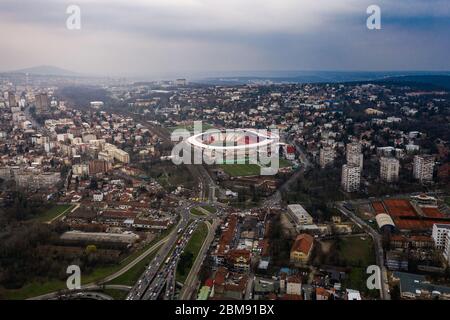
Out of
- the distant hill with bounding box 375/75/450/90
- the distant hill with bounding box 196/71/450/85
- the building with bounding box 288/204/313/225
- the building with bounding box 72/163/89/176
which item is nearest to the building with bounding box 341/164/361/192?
the building with bounding box 288/204/313/225

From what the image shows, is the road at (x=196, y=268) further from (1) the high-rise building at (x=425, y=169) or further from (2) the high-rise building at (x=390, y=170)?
(1) the high-rise building at (x=425, y=169)

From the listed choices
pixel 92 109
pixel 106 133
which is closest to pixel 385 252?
pixel 106 133

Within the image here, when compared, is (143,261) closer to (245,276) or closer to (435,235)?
(245,276)

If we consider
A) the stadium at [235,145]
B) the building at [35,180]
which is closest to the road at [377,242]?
the stadium at [235,145]

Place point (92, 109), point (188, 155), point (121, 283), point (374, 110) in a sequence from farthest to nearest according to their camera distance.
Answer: point (92, 109) → point (374, 110) → point (188, 155) → point (121, 283)
